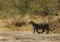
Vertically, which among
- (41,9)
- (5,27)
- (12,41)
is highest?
(41,9)

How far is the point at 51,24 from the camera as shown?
1537cm

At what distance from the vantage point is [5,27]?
587 inches

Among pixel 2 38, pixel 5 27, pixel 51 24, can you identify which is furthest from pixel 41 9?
pixel 2 38

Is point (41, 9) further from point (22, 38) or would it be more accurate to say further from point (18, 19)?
point (22, 38)

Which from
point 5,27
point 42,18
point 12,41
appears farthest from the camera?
point 42,18

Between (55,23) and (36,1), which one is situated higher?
(36,1)

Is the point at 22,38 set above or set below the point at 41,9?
below

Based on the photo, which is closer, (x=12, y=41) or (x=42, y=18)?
(x=12, y=41)

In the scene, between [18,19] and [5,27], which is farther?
[18,19]

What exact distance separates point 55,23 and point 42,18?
3.33ft

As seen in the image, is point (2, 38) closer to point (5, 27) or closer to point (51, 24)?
point (5, 27)

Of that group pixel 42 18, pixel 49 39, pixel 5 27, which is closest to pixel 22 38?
pixel 49 39

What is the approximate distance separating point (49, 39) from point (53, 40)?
0.22 meters

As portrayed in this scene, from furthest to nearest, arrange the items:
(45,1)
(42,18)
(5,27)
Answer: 1. (45,1)
2. (42,18)
3. (5,27)
